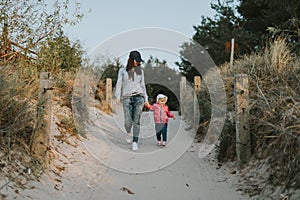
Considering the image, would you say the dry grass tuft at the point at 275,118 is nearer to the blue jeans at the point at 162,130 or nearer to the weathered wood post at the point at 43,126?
the blue jeans at the point at 162,130

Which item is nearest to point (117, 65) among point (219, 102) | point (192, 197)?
point (219, 102)

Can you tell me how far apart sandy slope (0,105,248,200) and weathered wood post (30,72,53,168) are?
25 cm

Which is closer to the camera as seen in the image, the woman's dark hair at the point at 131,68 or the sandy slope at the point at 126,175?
the sandy slope at the point at 126,175

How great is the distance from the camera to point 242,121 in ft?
15.9

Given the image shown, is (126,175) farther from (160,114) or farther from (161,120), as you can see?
(160,114)

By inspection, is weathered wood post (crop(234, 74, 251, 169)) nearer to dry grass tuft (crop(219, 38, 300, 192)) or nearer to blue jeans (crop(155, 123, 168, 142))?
dry grass tuft (crop(219, 38, 300, 192))

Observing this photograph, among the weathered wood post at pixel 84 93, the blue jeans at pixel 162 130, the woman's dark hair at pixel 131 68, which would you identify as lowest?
the blue jeans at pixel 162 130

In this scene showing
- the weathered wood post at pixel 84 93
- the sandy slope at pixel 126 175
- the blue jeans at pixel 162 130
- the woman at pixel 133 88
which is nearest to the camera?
the sandy slope at pixel 126 175

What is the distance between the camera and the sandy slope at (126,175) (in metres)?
4.00

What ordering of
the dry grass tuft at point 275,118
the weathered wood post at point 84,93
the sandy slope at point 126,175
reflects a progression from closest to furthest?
the dry grass tuft at point 275,118 < the sandy slope at point 126,175 < the weathered wood post at point 84,93

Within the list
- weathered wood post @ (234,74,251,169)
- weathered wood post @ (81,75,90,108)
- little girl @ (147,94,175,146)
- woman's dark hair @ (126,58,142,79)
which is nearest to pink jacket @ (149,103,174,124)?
little girl @ (147,94,175,146)

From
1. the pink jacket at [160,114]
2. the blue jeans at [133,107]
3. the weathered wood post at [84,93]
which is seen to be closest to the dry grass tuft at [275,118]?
the pink jacket at [160,114]

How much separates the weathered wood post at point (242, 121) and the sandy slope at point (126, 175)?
A: 353 mm

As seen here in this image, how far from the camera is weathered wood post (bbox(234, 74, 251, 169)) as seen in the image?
15.7 feet
